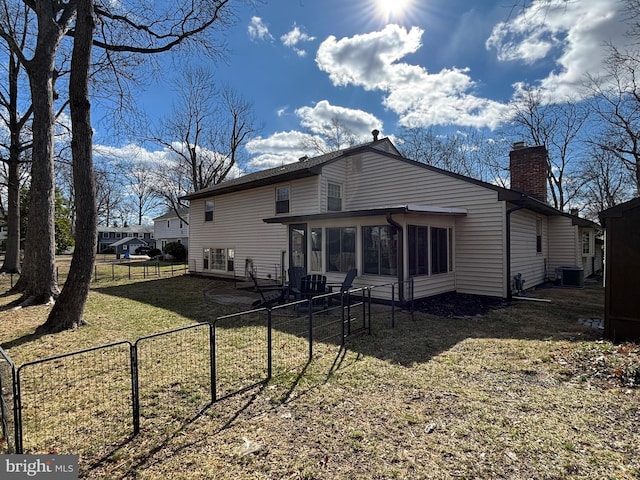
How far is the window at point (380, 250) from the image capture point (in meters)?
8.90

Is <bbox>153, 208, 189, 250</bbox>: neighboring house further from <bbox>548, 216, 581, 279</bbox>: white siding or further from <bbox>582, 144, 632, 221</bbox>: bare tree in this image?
<bbox>582, 144, 632, 221</bbox>: bare tree

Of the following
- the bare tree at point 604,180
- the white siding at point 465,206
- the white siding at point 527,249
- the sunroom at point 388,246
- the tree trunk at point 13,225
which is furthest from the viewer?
the bare tree at point 604,180

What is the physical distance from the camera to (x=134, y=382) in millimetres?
3059

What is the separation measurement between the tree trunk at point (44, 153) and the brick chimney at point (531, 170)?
606 inches

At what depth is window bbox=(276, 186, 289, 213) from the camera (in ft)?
44.4

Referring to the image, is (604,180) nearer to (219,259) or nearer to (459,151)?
(459,151)

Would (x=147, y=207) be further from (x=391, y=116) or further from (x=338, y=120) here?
(x=391, y=116)

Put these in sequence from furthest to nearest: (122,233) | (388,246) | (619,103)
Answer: (122,233) < (619,103) < (388,246)

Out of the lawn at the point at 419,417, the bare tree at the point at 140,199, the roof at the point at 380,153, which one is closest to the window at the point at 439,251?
the roof at the point at 380,153

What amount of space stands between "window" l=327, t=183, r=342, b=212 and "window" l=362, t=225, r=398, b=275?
3.63 metres

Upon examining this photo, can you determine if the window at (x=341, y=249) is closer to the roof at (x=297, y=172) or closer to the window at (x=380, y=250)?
the window at (x=380, y=250)

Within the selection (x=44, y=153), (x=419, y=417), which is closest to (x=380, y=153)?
(x=419, y=417)

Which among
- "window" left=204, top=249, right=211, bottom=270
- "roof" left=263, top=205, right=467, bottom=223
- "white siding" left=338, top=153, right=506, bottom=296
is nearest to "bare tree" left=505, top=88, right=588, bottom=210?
"white siding" left=338, top=153, right=506, bottom=296

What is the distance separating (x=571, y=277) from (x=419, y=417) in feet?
44.6
